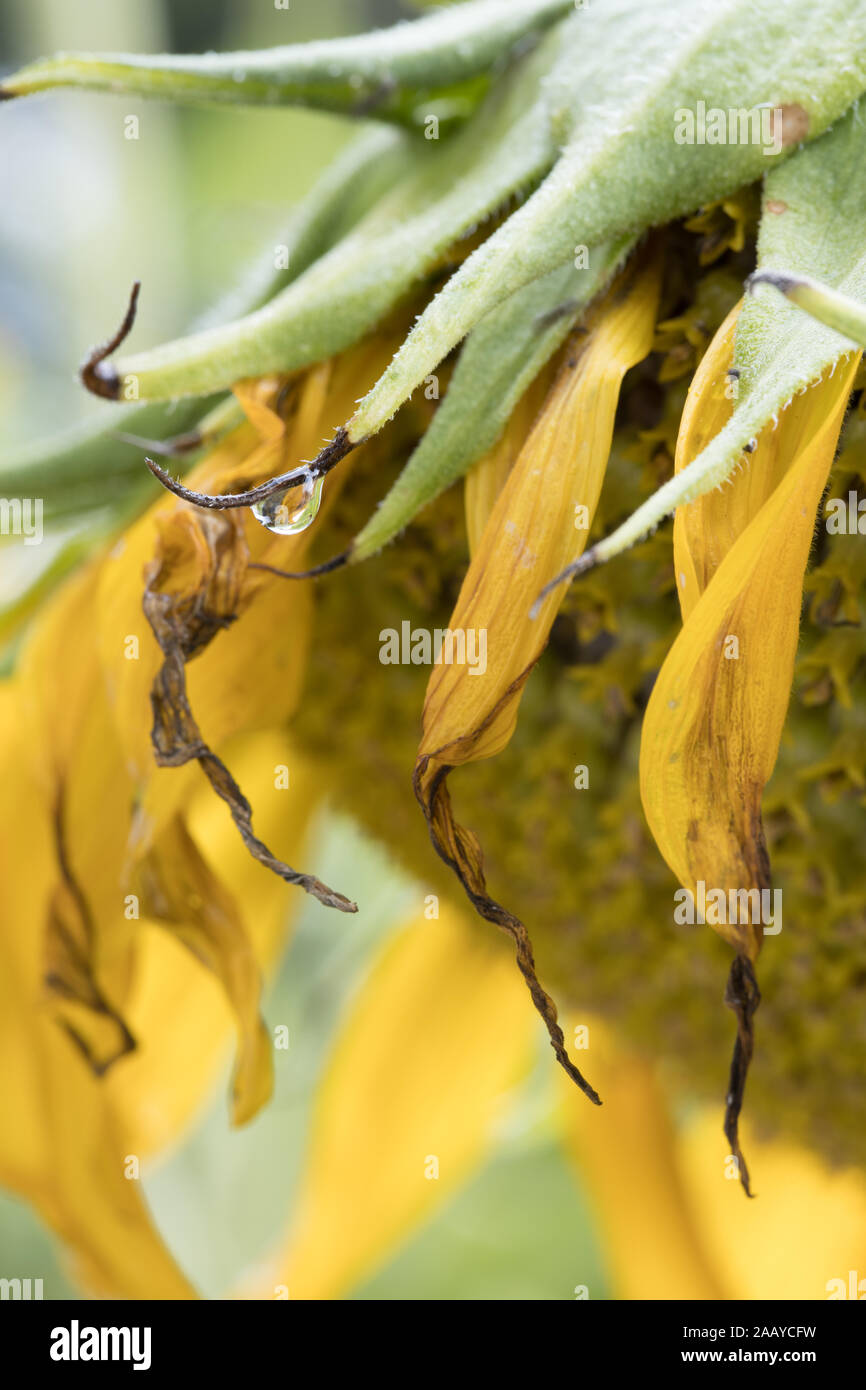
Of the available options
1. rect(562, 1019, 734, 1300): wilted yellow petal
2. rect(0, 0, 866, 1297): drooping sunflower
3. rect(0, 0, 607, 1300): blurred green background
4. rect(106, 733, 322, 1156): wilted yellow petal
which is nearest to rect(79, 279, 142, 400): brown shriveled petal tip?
rect(0, 0, 866, 1297): drooping sunflower

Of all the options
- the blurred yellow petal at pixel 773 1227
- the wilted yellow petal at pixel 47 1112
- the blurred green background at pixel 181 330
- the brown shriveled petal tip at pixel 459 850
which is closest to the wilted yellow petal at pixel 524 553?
the brown shriveled petal tip at pixel 459 850

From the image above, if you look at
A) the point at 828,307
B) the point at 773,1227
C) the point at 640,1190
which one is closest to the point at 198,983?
the point at 640,1190

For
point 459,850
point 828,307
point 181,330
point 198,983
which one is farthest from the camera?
point 181,330

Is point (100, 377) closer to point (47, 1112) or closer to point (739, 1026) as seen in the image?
point (739, 1026)

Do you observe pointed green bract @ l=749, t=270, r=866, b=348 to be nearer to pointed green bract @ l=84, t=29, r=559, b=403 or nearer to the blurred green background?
pointed green bract @ l=84, t=29, r=559, b=403

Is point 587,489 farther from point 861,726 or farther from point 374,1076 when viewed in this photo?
point 374,1076

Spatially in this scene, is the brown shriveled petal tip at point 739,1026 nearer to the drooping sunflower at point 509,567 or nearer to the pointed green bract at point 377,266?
the drooping sunflower at point 509,567
